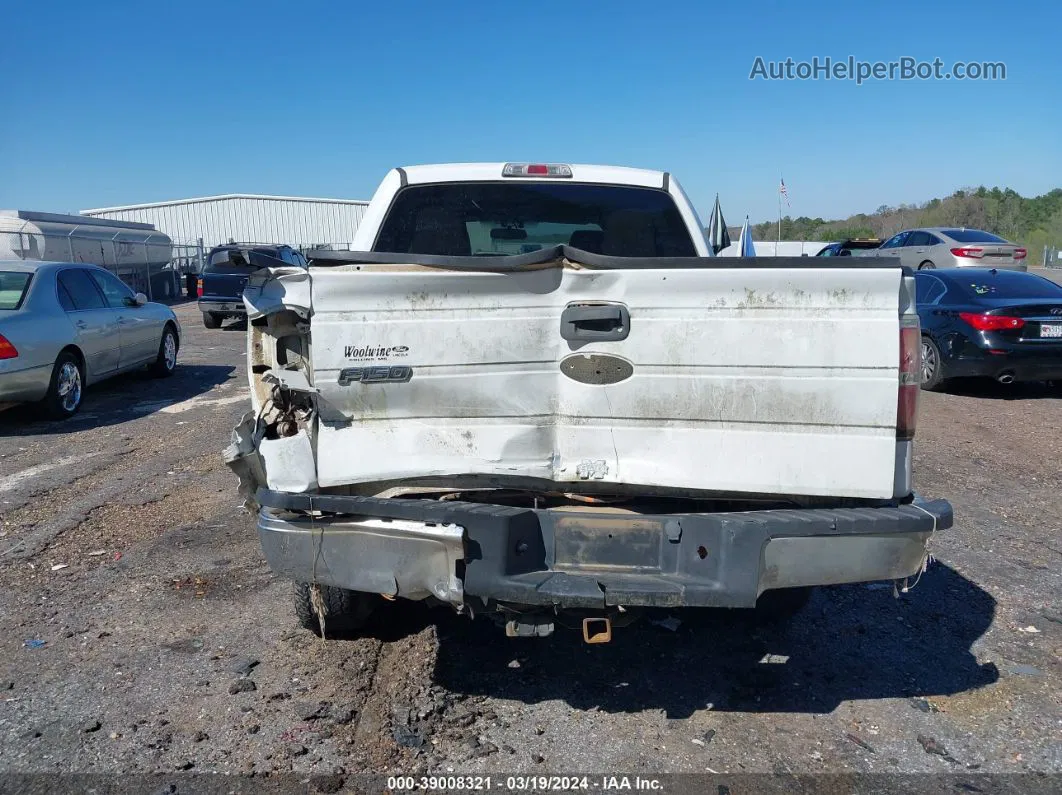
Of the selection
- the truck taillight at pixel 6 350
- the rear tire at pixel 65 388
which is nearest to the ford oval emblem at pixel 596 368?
the truck taillight at pixel 6 350

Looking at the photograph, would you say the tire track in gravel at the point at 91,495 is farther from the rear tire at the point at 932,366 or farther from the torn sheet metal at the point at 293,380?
the rear tire at the point at 932,366

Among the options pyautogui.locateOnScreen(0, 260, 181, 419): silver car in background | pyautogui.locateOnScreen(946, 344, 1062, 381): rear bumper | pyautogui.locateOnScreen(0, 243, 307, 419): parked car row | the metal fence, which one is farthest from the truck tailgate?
the metal fence

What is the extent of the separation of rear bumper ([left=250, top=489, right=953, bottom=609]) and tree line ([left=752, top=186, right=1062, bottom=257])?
49.5m

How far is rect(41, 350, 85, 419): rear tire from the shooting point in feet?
29.0

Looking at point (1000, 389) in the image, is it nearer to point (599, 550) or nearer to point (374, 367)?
point (599, 550)

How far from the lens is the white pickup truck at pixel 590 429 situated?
303cm

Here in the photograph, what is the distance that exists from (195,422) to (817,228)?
63.9 m

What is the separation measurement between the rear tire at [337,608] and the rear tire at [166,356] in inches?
342

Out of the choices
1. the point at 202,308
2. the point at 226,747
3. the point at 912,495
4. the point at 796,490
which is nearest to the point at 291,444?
the point at 226,747

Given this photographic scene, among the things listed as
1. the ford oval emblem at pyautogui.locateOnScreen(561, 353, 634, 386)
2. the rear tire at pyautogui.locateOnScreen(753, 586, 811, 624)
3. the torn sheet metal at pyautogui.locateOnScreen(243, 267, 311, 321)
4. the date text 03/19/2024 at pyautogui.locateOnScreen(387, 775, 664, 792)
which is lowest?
the date text 03/19/2024 at pyautogui.locateOnScreen(387, 775, 664, 792)

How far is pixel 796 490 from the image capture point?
3125 mm

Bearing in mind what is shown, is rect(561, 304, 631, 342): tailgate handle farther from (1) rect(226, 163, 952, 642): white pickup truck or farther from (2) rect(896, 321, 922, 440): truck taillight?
(2) rect(896, 321, 922, 440): truck taillight

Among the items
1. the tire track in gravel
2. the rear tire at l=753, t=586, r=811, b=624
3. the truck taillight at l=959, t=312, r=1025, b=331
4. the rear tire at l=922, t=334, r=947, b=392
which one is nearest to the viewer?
the rear tire at l=753, t=586, r=811, b=624

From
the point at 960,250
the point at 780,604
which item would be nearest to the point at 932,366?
the point at 780,604
